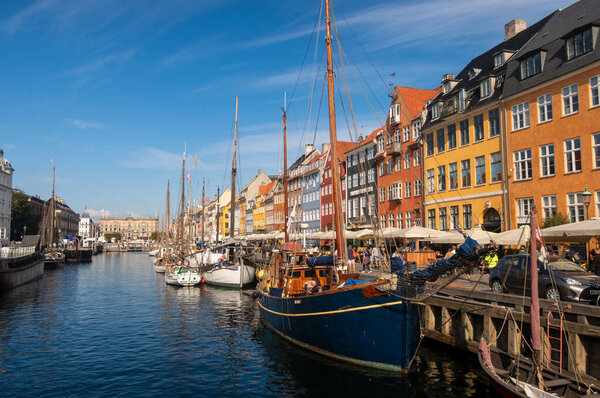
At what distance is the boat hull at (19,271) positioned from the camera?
41.7 meters

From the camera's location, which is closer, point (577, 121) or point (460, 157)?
point (577, 121)

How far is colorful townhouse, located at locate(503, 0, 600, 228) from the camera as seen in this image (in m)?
28.6

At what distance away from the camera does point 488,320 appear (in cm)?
1700

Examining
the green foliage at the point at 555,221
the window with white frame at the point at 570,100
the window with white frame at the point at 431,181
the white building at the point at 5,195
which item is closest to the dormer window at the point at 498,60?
the window with white frame at the point at 570,100

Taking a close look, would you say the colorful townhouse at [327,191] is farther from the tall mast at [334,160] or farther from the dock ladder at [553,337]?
the dock ladder at [553,337]

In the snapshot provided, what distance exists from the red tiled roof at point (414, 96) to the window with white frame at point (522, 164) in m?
15.8

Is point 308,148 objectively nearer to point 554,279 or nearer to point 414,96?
point 414,96

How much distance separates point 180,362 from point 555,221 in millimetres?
23555

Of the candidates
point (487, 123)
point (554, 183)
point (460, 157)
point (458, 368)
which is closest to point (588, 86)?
point (554, 183)

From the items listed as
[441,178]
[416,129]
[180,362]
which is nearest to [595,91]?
[441,178]

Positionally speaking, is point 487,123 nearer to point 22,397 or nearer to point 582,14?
point 582,14

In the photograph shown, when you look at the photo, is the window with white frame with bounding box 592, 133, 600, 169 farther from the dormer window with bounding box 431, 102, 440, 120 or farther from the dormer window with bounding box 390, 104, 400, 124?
the dormer window with bounding box 390, 104, 400, 124

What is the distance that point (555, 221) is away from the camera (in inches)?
1117

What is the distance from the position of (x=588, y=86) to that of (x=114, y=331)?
32094 millimetres
